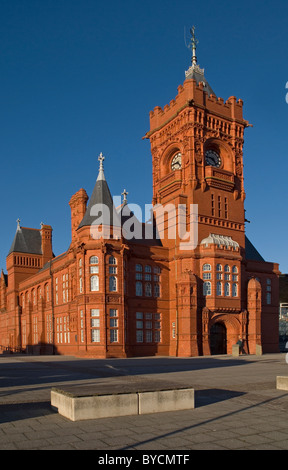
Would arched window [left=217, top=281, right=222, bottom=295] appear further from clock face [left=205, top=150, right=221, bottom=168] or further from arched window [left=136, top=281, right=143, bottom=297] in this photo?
A: clock face [left=205, top=150, right=221, bottom=168]

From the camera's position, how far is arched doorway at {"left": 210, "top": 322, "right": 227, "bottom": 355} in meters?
46.6

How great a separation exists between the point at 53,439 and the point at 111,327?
3267 centimetres

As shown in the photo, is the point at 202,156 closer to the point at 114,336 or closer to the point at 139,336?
the point at 139,336

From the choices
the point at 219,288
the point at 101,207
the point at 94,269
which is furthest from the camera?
the point at 219,288

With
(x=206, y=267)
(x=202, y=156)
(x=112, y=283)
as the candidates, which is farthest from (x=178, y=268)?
(x=202, y=156)

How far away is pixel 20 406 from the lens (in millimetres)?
12922

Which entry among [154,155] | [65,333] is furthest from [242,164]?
[65,333]

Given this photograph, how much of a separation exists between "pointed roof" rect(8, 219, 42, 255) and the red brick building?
63.6 ft

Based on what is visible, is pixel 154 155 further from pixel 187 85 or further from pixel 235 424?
pixel 235 424

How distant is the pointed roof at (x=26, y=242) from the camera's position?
245 feet

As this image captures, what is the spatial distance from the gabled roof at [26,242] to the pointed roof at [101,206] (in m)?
33.1

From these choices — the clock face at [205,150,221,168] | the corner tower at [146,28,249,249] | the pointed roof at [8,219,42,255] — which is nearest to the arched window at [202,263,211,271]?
the corner tower at [146,28,249,249]

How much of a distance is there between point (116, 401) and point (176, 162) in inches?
1644

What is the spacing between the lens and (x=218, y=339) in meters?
47.0
